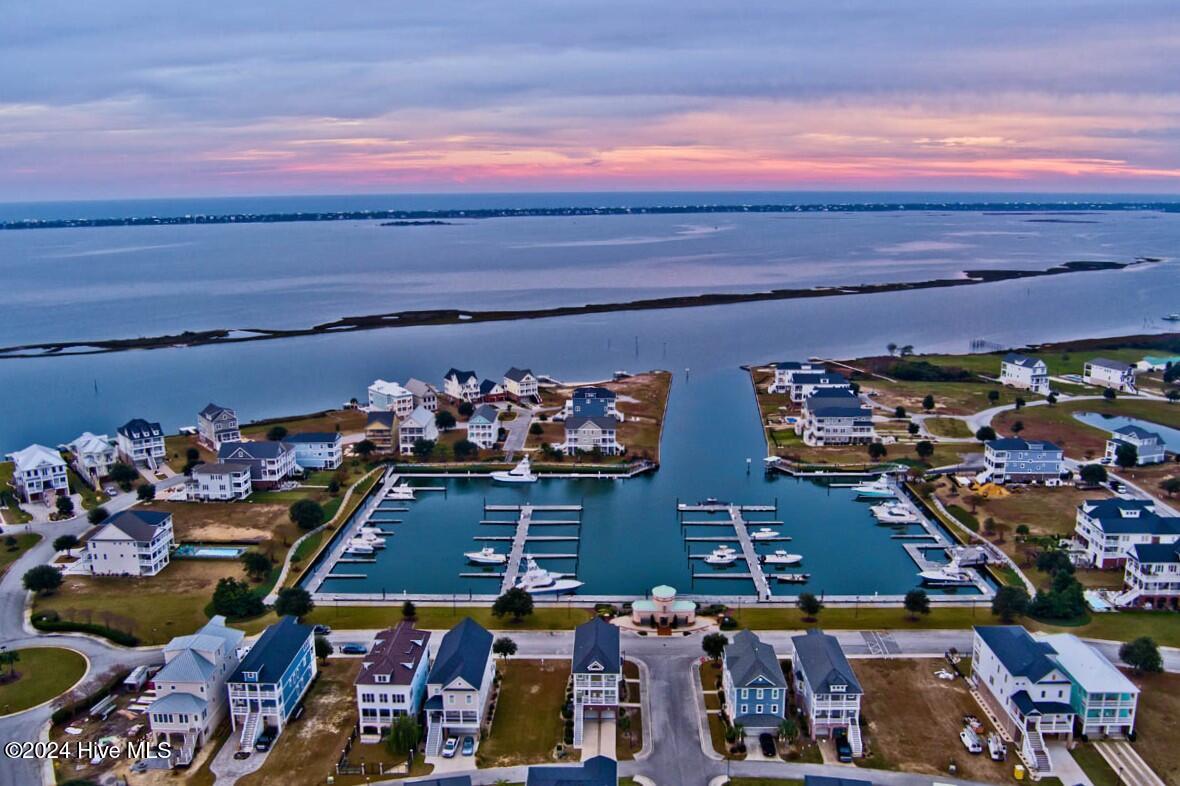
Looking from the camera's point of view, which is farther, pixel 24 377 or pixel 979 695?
pixel 24 377

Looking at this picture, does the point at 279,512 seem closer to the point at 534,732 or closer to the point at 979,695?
the point at 534,732

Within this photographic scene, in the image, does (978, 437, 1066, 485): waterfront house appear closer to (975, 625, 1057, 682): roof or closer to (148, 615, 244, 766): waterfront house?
(975, 625, 1057, 682): roof

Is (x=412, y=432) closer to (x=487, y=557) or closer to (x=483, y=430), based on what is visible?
(x=483, y=430)

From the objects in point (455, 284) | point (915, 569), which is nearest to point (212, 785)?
point (915, 569)

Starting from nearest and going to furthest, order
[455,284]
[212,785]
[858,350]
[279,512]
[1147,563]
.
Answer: [212,785] → [1147,563] → [279,512] → [858,350] → [455,284]

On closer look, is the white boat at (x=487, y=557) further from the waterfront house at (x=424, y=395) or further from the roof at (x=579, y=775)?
the waterfront house at (x=424, y=395)

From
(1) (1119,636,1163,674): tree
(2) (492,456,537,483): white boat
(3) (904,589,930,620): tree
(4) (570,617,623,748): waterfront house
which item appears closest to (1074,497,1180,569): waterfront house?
(1) (1119,636,1163,674): tree

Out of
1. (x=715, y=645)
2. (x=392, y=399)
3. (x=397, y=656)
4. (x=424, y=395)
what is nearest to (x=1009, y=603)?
(x=715, y=645)
